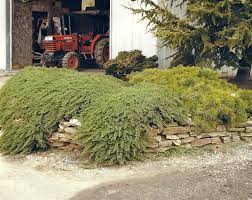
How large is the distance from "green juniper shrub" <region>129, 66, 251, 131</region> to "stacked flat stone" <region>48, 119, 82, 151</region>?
159 centimetres

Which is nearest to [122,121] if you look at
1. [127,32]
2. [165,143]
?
[165,143]

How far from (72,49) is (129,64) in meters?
5.61

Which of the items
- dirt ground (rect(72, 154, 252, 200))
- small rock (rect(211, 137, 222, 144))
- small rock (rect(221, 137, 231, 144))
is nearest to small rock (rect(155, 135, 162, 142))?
dirt ground (rect(72, 154, 252, 200))

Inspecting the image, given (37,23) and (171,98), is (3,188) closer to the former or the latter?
(171,98)

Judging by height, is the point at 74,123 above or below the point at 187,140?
above

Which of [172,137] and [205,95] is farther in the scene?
[205,95]

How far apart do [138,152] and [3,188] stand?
5.77ft

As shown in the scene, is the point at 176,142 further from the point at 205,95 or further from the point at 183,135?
the point at 205,95

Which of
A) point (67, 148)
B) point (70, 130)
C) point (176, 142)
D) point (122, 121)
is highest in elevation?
point (122, 121)

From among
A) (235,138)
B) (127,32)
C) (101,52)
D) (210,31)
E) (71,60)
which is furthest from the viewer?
(101,52)

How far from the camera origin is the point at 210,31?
27.7 ft

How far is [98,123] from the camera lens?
20.1 feet

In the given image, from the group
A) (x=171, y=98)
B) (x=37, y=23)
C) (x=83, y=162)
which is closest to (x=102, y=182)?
(x=83, y=162)

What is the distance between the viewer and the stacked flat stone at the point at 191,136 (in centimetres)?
639
